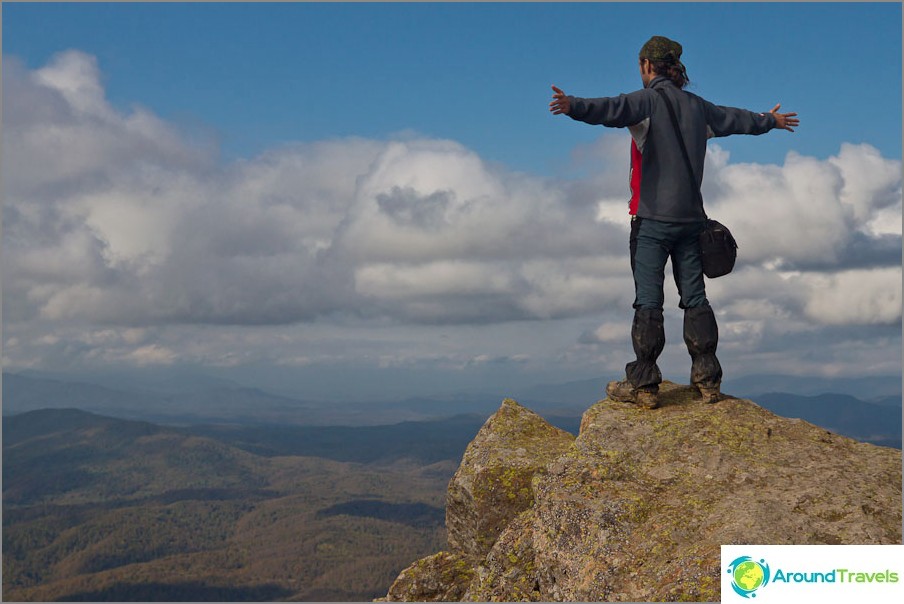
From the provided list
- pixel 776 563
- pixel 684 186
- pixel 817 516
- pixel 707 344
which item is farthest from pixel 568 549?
pixel 684 186

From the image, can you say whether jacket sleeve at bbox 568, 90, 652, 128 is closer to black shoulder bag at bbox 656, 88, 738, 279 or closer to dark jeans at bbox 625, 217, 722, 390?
black shoulder bag at bbox 656, 88, 738, 279

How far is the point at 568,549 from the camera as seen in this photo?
8.48m

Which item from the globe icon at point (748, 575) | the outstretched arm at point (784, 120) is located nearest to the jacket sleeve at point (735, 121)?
the outstretched arm at point (784, 120)

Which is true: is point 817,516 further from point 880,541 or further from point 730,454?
point 730,454

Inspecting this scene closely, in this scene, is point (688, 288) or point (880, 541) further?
point (688, 288)

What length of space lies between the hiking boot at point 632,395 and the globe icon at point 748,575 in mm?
4554

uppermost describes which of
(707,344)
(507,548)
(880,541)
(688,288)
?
(688,288)

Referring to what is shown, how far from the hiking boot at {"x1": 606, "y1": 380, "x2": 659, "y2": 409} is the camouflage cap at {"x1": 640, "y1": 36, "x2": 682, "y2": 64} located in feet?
18.1

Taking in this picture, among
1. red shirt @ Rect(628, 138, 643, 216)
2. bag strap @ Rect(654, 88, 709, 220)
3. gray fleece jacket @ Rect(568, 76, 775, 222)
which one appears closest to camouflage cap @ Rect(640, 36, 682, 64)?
gray fleece jacket @ Rect(568, 76, 775, 222)

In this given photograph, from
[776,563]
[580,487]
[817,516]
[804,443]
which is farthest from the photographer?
[804,443]

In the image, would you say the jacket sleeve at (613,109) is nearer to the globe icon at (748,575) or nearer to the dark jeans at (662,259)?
the dark jeans at (662,259)

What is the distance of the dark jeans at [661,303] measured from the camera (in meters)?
11.7

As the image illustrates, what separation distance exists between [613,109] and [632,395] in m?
4.64

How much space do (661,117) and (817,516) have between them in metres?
6.53
